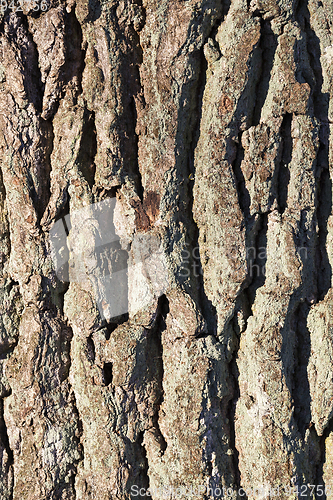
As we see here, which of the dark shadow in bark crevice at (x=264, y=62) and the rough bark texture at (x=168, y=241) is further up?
the dark shadow in bark crevice at (x=264, y=62)

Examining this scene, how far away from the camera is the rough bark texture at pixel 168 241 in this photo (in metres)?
1.32

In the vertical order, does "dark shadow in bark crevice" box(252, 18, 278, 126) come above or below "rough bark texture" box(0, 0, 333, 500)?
above

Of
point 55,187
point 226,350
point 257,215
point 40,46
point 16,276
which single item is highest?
point 40,46

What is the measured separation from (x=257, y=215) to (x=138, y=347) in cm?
62

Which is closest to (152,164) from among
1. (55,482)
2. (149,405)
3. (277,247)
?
(277,247)

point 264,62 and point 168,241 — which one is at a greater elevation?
point 264,62

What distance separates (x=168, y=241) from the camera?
1312mm

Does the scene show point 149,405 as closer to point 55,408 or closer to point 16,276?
point 55,408

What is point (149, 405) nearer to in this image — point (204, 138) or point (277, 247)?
point (277, 247)

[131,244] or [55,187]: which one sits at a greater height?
[55,187]

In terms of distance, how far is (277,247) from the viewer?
1.34m

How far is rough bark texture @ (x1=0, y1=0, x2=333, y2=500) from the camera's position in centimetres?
132

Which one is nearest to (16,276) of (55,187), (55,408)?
(55,187)

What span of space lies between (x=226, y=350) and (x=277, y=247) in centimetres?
41
